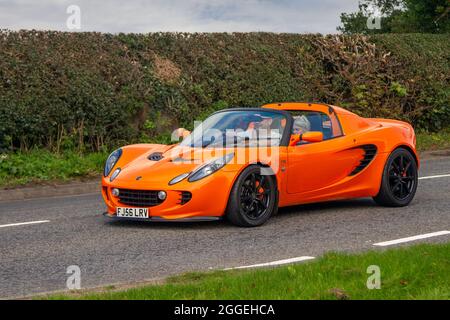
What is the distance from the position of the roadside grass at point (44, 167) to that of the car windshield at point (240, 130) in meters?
5.18

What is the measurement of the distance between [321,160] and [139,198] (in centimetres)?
235

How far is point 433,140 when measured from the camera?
23.7m

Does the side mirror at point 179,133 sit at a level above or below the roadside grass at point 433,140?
above

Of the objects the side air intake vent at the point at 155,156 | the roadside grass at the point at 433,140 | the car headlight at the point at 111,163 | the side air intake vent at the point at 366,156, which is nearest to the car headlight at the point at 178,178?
the side air intake vent at the point at 155,156

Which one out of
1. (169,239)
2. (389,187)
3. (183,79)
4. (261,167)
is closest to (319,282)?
(169,239)

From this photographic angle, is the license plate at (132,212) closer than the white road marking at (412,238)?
No

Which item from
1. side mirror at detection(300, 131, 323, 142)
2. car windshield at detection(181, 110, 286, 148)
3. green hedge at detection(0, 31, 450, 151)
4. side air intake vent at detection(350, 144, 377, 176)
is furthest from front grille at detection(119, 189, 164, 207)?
green hedge at detection(0, 31, 450, 151)

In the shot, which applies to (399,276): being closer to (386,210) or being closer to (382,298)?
(382,298)

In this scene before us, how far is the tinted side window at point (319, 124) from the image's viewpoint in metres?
12.1

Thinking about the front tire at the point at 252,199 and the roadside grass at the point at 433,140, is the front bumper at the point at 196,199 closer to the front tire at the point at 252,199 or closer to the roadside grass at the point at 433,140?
the front tire at the point at 252,199

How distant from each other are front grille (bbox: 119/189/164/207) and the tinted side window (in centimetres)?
215

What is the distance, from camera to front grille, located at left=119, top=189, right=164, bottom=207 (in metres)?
10.9

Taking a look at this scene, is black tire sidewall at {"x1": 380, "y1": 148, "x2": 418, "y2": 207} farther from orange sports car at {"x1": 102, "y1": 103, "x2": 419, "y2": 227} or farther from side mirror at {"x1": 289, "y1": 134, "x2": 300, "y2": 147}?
side mirror at {"x1": 289, "y1": 134, "x2": 300, "y2": 147}

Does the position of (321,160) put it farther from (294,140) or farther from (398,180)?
(398,180)
